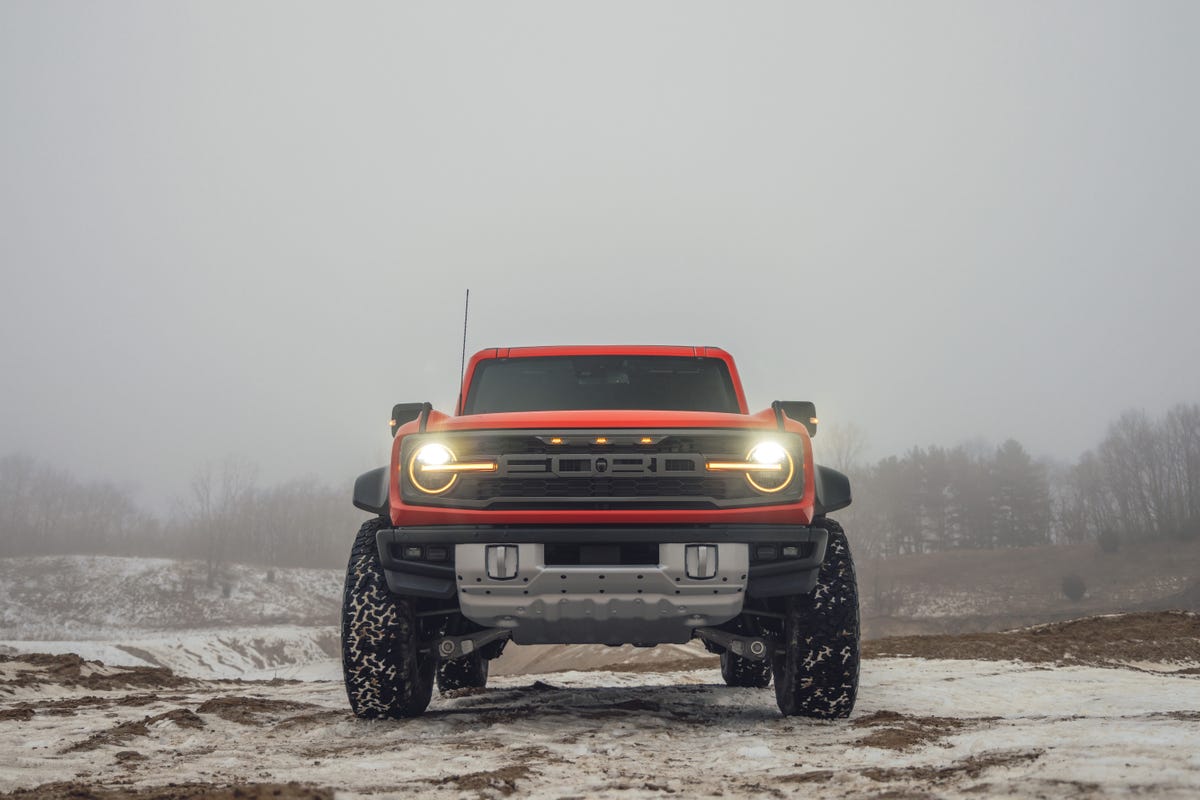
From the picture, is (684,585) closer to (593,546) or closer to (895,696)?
(593,546)

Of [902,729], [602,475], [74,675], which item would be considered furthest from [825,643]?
[74,675]

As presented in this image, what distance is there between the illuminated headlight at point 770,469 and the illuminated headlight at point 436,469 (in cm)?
153

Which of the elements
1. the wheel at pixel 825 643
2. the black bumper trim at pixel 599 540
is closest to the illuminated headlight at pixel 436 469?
the black bumper trim at pixel 599 540

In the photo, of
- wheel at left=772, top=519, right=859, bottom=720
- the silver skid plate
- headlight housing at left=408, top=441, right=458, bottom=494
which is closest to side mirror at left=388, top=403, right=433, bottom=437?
headlight housing at left=408, top=441, right=458, bottom=494

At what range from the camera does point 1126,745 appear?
3.72 meters

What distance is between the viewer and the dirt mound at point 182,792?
311cm

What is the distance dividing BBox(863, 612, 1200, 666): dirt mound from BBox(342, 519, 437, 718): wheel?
8769mm

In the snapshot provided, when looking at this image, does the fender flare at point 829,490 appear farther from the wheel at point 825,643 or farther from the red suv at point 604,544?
the wheel at point 825,643

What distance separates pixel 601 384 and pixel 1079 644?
1060 centimetres

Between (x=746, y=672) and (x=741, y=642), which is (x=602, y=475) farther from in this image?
(x=746, y=672)

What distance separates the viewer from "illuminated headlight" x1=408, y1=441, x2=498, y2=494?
16.8 ft

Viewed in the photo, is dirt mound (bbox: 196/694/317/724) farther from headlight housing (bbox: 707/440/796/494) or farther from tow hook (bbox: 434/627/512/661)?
headlight housing (bbox: 707/440/796/494)

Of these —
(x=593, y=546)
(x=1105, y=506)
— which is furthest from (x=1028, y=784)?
(x=1105, y=506)

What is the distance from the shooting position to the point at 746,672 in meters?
8.38
